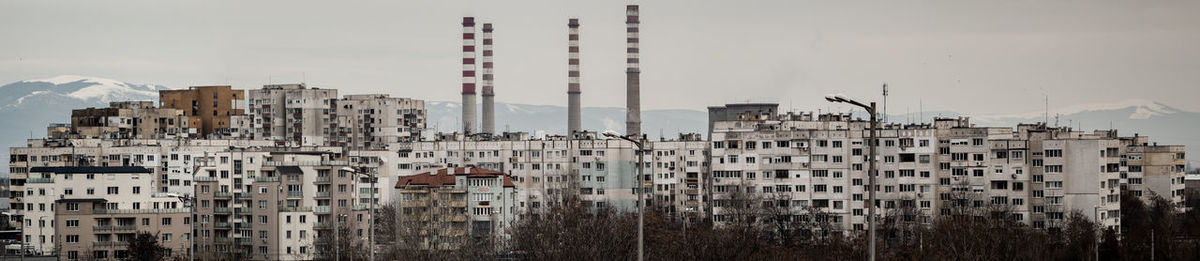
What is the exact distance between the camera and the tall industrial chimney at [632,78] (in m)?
129

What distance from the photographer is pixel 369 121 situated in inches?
4683

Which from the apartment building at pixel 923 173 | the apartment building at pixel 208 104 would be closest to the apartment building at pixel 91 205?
the apartment building at pixel 923 173

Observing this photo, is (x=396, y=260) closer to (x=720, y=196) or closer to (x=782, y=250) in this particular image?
(x=782, y=250)

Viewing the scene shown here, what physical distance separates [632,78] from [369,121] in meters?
21.2

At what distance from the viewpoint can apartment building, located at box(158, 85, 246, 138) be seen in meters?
124

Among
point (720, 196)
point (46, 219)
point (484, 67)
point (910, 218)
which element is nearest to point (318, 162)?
point (46, 219)

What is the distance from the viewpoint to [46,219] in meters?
67.8

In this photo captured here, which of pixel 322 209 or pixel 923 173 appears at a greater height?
pixel 923 173

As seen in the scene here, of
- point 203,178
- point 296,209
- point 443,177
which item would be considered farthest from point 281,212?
point 443,177

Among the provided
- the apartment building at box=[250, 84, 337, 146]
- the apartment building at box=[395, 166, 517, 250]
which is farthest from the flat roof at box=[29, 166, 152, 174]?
the apartment building at box=[250, 84, 337, 146]

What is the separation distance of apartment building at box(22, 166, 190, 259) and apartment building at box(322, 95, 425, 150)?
47.7 meters

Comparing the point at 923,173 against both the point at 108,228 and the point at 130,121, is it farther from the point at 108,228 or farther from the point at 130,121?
Result: the point at 130,121

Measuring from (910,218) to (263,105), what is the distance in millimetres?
58265

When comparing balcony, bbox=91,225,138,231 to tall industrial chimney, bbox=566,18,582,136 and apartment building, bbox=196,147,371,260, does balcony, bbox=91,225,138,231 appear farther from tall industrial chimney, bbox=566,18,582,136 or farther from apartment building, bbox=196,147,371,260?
tall industrial chimney, bbox=566,18,582,136
